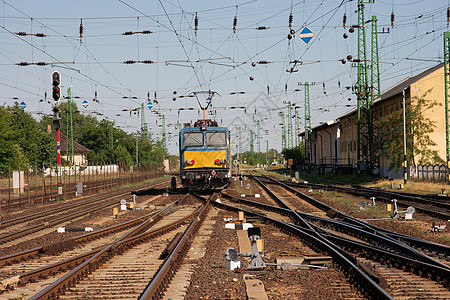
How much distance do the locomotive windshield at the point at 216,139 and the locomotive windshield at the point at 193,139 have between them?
0.37m

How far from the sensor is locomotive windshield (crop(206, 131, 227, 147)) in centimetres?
2608

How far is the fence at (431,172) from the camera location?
109 feet

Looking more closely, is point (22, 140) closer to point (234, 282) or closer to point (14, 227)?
point (14, 227)

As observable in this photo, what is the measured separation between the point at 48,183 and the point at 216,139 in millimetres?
23863

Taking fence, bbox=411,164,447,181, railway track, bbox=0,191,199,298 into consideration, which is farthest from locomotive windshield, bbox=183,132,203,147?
fence, bbox=411,164,447,181

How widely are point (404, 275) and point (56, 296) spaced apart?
536 cm

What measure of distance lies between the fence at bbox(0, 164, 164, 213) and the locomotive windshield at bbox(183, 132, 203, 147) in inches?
252

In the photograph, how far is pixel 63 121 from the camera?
433 feet

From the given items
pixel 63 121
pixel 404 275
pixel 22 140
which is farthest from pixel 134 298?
pixel 63 121

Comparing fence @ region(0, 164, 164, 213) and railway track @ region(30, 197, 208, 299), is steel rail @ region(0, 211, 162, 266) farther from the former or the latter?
fence @ region(0, 164, 164, 213)

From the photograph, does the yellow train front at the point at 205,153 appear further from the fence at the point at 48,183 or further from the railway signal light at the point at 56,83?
the railway signal light at the point at 56,83

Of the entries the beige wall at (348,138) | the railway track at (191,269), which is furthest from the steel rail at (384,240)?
the beige wall at (348,138)

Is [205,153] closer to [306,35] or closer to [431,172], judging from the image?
[306,35]

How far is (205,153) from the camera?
26.0 m
